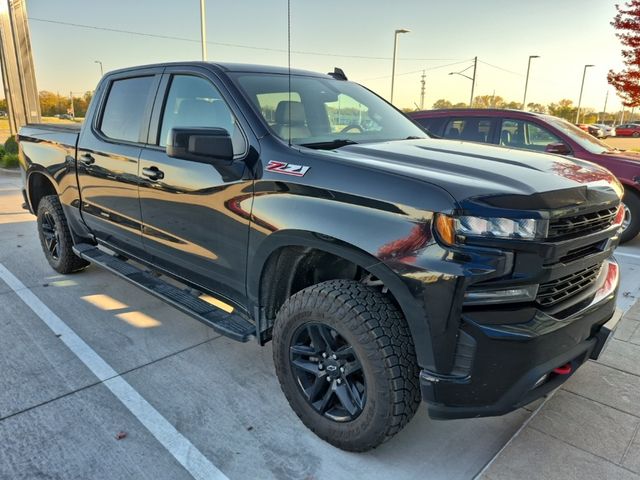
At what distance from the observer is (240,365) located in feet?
10.5

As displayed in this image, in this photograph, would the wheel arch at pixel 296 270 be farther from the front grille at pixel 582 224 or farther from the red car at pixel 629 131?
the red car at pixel 629 131

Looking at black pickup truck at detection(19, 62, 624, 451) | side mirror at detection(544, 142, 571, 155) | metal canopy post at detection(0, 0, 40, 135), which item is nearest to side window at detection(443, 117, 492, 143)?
side mirror at detection(544, 142, 571, 155)

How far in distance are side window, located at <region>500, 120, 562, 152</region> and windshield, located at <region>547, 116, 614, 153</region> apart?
21cm

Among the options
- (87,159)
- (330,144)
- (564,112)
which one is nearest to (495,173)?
(330,144)

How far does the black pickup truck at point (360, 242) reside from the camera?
1859mm

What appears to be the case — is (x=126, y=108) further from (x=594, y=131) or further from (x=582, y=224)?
(x=594, y=131)

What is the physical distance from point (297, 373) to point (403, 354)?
65 centimetres

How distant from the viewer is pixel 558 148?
6133mm

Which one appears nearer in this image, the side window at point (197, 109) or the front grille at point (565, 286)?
the front grille at point (565, 286)

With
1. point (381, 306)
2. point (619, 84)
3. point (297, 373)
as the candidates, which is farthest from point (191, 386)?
point (619, 84)

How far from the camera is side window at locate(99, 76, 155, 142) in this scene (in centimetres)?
347

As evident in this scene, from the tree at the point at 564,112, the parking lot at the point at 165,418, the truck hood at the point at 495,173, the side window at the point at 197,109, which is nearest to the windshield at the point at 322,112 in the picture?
the side window at the point at 197,109

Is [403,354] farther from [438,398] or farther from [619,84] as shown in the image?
[619,84]

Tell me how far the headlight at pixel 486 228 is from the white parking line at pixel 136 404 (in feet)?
4.99
